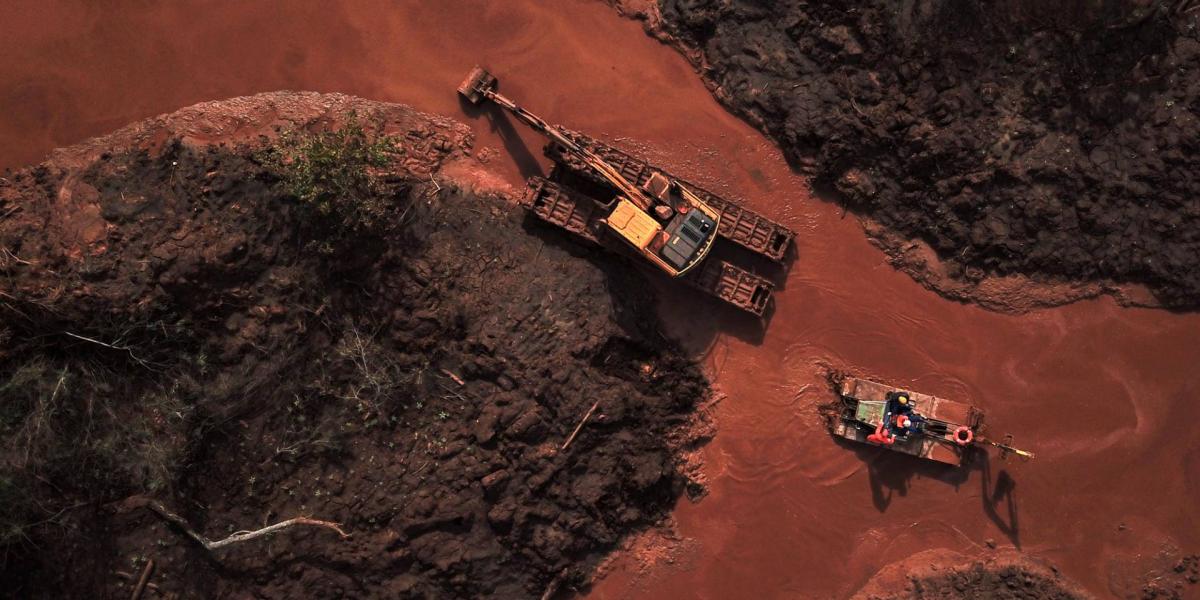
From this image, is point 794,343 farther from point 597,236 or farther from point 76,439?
point 76,439

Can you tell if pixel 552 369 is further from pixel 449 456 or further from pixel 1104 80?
pixel 1104 80

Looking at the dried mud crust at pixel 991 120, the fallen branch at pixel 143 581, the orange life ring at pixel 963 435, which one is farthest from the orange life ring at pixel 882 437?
the fallen branch at pixel 143 581

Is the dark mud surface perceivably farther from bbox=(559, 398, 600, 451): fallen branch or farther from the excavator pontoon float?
bbox=(559, 398, 600, 451): fallen branch

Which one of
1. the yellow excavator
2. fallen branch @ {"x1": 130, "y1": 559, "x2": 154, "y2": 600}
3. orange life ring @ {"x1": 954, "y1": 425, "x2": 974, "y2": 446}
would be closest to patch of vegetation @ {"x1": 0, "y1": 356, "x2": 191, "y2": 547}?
fallen branch @ {"x1": 130, "y1": 559, "x2": 154, "y2": 600}

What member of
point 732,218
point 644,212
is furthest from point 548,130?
point 732,218

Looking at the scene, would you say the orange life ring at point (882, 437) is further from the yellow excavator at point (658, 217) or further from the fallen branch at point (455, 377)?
the fallen branch at point (455, 377)

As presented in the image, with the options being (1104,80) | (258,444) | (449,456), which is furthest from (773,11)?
(258,444)
